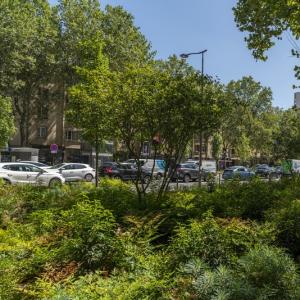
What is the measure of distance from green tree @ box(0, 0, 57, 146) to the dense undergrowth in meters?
30.7

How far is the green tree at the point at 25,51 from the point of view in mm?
36031

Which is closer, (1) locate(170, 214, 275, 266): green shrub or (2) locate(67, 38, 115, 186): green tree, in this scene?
(1) locate(170, 214, 275, 266): green shrub

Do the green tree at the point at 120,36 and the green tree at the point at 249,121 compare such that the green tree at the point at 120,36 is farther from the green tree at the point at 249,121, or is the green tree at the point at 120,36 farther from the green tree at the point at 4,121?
the green tree at the point at 249,121

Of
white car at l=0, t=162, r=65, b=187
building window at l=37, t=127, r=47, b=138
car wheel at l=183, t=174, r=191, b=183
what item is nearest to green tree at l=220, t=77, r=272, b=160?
building window at l=37, t=127, r=47, b=138

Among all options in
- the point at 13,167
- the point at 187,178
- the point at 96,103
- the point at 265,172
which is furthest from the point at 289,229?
the point at 187,178

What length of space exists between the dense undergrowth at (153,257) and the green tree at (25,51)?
30732mm

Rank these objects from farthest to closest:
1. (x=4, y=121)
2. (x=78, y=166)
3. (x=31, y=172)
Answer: (x=4, y=121), (x=78, y=166), (x=31, y=172)

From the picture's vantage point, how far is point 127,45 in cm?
4556

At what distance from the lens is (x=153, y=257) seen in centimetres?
541

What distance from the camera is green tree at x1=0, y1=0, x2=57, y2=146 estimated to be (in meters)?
36.0

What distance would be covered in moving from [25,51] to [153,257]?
123ft

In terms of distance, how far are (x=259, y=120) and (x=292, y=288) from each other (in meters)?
80.0

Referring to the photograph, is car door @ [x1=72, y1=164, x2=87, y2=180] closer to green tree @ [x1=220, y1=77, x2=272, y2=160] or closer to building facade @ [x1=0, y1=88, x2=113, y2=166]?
building facade @ [x1=0, y1=88, x2=113, y2=166]

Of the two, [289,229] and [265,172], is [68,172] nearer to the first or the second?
[265,172]
